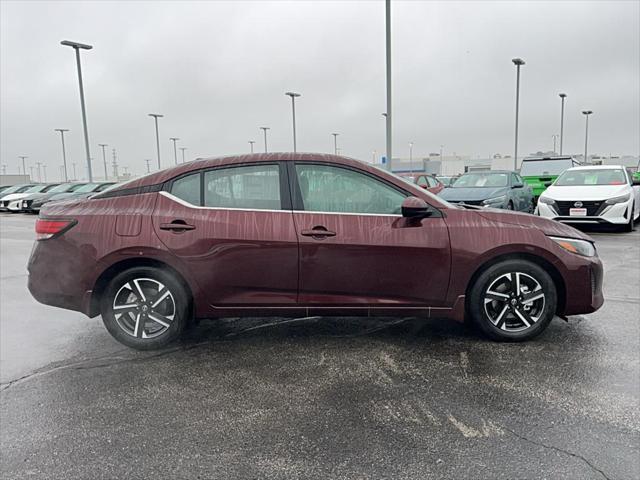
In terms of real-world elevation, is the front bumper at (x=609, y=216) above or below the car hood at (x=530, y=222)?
below

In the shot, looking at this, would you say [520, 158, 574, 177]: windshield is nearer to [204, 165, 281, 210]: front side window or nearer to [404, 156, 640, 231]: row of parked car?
[404, 156, 640, 231]: row of parked car

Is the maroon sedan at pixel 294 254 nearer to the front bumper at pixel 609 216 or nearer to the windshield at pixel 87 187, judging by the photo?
the front bumper at pixel 609 216

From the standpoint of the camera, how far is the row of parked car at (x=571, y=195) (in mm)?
10227

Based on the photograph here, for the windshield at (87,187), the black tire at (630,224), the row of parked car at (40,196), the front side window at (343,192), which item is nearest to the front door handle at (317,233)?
the front side window at (343,192)

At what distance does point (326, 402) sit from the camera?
2994 millimetres

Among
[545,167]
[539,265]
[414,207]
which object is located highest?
[545,167]

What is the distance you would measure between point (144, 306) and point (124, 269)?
344mm

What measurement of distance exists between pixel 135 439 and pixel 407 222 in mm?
2410

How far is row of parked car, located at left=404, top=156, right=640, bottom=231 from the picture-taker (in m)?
10.2

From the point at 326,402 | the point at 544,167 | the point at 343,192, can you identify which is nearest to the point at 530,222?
the point at 343,192

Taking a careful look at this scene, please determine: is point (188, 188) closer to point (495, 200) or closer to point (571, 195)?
point (495, 200)

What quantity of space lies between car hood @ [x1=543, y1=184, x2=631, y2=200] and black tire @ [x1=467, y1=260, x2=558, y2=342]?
769cm

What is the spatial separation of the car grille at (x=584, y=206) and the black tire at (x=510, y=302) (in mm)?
7524

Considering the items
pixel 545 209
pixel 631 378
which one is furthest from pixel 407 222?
pixel 545 209
